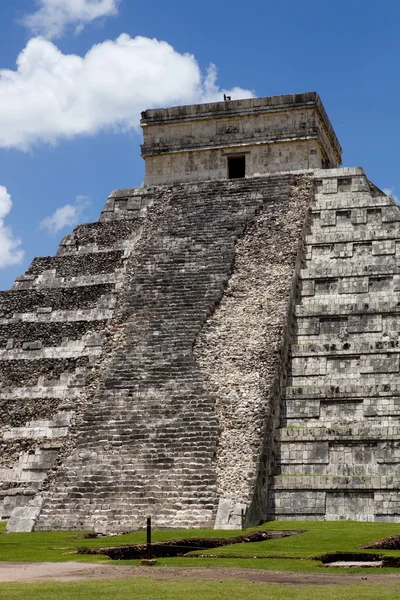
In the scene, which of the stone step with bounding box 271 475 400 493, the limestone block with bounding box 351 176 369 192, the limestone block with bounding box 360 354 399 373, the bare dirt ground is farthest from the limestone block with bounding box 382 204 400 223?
the bare dirt ground

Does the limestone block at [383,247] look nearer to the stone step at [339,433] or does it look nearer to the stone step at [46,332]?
the stone step at [339,433]

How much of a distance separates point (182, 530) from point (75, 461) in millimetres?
3184

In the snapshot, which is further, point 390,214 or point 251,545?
point 390,214

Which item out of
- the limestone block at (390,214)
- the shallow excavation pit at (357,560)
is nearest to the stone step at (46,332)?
the limestone block at (390,214)

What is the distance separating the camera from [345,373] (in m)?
21.5

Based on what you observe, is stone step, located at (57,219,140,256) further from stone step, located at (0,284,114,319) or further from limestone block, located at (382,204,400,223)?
limestone block, located at (382,204,400,223)

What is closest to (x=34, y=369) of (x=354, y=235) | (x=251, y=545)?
(x=354, y=235)

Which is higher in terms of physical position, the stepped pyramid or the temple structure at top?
the temple structure at top

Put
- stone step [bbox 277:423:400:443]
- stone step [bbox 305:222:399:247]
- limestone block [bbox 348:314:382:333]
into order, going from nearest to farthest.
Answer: stone step [bbox 277:423:400:443], limestone block [bbox 348:314:382:333], stone step [bbox 305:222:399:247]

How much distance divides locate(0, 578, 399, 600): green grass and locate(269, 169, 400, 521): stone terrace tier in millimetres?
8266

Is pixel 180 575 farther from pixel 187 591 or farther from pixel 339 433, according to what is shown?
pixel 339 433

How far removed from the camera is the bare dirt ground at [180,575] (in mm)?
11445

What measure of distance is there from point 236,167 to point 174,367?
9214 mm

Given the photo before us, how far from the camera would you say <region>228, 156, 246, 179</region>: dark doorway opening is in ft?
93.4
